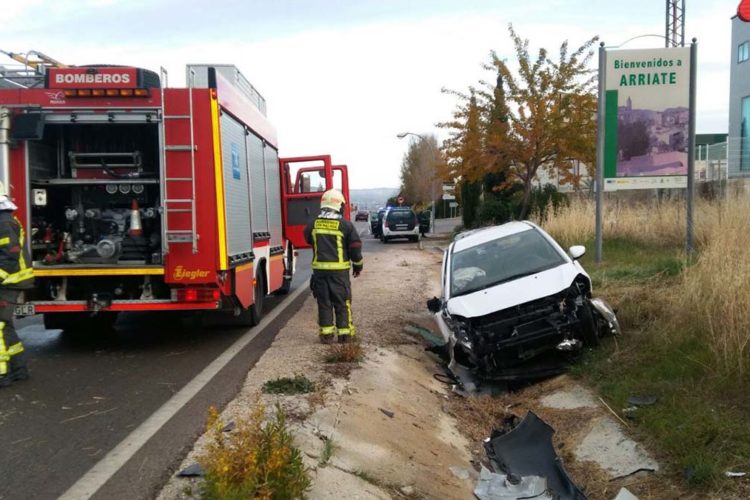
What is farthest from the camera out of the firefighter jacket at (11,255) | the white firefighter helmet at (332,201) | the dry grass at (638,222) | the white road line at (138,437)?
the dry grass at (638,222)

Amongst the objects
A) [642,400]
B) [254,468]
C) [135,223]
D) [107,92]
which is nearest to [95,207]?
[135,223]

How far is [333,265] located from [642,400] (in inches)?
135

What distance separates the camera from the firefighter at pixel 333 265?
7.29 metres

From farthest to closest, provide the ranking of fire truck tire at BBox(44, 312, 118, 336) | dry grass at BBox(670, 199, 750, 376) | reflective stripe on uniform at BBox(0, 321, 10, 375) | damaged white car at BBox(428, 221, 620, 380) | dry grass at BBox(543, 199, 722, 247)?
dry grass at BBox(543, 199, 722, 247), fire truck tire at BBox(44, 312, 118, 336), damaged white car at BBox(428, 221, 620, 380), reflective stripe on uniform at BBox(0, 321, 10, 375), dry grass at BBox(670, 199, 750, 376)

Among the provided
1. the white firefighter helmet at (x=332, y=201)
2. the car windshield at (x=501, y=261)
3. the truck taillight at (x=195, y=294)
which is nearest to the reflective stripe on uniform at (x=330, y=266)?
the white firefighter helmet at (x=332, y=201)

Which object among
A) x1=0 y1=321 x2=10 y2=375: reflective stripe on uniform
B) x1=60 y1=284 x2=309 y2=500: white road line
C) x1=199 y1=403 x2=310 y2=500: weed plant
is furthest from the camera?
x1=0 y1=321 x2=10 y2=375: reflective stripe on uniform

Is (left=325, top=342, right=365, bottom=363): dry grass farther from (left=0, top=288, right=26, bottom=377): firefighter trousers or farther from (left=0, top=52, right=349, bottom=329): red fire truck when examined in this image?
(left=0, top=288, right=26, bottom=377): firefighter trousers

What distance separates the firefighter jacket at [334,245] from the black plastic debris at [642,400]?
309 centimetres

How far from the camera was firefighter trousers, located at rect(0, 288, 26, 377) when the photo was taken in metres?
5.90

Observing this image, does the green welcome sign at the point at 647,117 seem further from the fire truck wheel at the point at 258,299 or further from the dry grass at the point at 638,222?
the fire truck wheel at the point at 258,299

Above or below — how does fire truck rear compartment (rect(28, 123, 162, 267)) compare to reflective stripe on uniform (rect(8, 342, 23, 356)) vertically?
above

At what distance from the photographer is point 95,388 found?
595 cm

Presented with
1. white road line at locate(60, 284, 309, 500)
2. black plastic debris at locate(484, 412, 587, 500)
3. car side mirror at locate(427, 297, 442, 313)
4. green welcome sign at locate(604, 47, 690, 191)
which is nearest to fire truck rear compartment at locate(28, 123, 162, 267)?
white road line at locate(60, 284, 309, 500)

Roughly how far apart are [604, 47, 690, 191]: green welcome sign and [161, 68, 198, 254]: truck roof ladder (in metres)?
7.86
